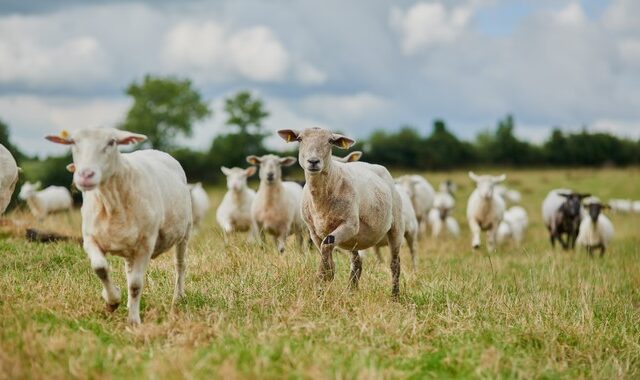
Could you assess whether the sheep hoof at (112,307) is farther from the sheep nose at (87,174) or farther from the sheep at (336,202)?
the sheep at (336,202)

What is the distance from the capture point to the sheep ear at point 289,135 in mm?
8453

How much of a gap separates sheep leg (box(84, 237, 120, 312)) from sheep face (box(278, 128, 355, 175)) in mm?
2547

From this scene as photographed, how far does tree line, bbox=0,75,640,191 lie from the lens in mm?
58719

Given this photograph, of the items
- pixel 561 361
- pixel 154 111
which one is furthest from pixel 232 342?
pixel 154 111

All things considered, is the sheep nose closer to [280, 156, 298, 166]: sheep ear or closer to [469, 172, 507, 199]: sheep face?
[280, 156, 298, 166]: sheep ear

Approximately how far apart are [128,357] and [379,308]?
106 inches

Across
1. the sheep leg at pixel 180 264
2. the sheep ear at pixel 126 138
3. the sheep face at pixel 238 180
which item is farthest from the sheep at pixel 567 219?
the sheep ear at pixel 126 138

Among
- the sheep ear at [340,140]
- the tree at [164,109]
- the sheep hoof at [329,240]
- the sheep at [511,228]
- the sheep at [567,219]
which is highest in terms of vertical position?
the tree at [164,109]

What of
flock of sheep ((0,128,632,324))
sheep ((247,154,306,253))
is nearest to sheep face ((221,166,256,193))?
sheep ((247,154,306,253))

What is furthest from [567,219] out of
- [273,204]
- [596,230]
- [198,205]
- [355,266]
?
[355,266]

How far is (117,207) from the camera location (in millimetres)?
6594

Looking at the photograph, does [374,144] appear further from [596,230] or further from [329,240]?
[329,240]

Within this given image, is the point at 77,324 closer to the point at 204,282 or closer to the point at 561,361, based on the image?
the point at 204,282

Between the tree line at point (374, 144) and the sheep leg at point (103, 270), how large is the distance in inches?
1858
